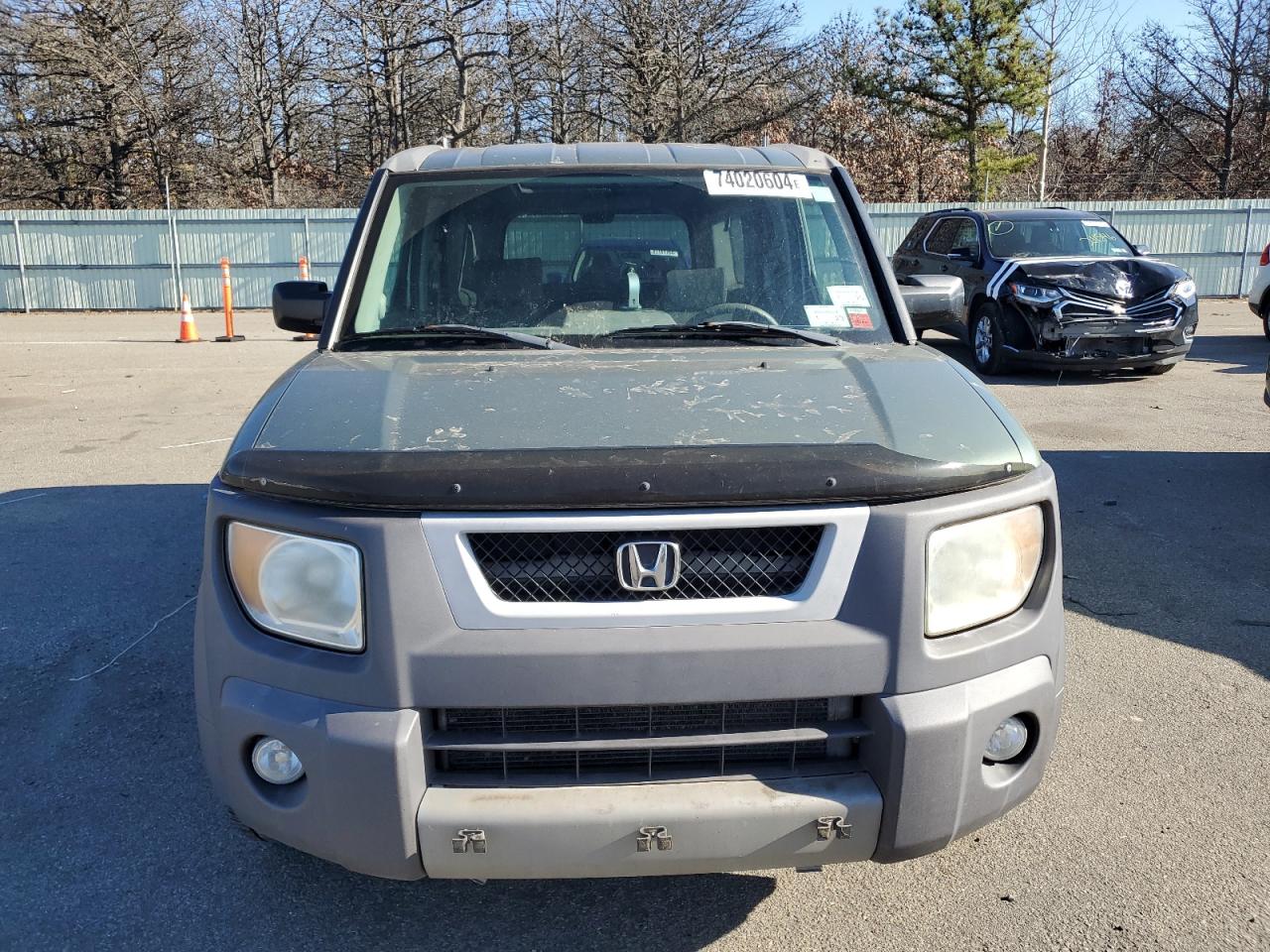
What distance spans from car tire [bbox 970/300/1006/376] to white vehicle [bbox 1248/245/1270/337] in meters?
4.23

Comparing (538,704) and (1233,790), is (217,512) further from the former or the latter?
(1233,790)

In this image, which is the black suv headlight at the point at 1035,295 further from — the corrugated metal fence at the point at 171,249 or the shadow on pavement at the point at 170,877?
the corrugated metal fence at the point at 171,249

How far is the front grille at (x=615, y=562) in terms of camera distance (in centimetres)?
216

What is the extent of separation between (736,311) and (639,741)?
1627 millimetres

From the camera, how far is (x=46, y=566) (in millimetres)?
5438

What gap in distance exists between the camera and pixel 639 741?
86.0 inches

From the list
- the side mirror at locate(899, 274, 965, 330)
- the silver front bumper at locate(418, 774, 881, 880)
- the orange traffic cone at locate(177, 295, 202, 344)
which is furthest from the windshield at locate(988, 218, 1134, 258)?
the orange traffic cone at locate(177, 295, 202, 344)

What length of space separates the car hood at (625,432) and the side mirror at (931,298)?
101cm

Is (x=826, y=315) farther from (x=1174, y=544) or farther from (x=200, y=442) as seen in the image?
(x=200, y=442)

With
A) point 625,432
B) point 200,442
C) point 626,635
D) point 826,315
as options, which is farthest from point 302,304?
point 200,442

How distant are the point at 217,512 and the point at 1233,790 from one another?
3.04 m

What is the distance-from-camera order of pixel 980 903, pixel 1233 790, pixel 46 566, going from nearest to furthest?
pixel 980 903, pixel 1233 790, pixel 46 566

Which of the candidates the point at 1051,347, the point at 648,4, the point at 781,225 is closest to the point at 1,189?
the point at 648,4

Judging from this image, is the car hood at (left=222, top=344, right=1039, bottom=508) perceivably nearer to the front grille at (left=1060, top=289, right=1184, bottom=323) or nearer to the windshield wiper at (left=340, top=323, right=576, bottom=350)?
the windshield wiper at (left=340, top=323, right=576, bottom=350)
